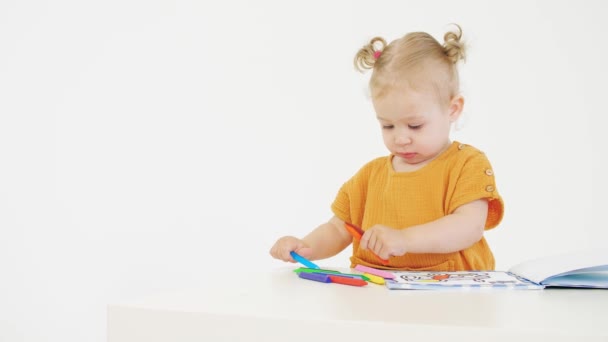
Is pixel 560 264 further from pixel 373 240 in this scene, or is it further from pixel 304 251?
pixel 304 251

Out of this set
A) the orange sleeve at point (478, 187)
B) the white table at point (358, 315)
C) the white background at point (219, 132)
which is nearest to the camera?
the white table at point (358, 315)

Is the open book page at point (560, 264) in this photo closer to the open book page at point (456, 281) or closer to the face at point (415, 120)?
the open book page at point (456, 281)

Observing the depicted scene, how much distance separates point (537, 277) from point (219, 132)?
5.42ft

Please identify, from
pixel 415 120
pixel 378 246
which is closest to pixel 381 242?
pixel 378 246

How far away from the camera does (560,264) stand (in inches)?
33.2

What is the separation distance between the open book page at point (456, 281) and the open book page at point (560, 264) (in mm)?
14

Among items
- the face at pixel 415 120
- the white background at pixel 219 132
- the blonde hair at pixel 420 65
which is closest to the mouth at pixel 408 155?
the face at pixel 415 120

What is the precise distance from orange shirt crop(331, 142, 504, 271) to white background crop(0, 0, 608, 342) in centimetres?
96

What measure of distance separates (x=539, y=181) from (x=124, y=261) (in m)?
1.37

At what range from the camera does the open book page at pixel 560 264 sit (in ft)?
2.67

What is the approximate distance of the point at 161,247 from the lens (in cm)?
232

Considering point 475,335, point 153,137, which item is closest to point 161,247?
point 153,137

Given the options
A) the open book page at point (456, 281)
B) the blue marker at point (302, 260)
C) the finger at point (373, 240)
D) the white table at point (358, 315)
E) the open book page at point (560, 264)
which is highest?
→ the finger at point (373, 240)

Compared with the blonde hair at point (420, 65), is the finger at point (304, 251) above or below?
below
